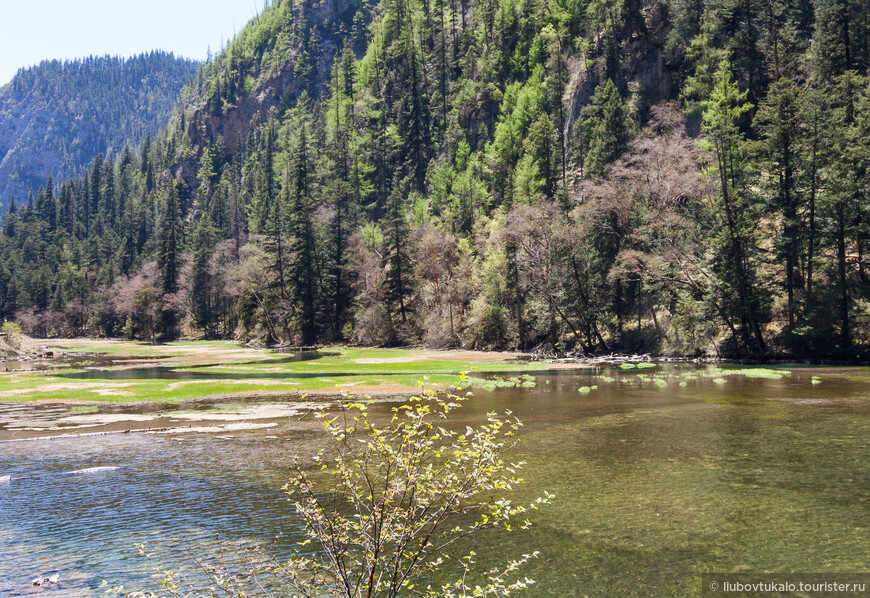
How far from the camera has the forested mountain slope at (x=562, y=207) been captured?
60406 mm

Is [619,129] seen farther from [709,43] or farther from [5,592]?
[5,592]

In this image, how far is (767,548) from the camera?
44.9 feet

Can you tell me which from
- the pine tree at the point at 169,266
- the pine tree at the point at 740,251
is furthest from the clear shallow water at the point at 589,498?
the pine tree at the point at 169,266

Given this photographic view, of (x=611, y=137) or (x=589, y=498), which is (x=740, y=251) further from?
(x=589, y=498)

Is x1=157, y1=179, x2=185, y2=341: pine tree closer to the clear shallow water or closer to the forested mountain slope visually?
the forested mountain slope

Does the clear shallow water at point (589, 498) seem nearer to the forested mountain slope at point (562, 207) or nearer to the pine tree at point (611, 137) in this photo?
the forested mountain slope at point (562, 207)

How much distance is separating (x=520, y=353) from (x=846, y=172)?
39431 mm

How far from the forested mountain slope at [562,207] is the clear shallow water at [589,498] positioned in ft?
111

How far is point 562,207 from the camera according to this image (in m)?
82.8

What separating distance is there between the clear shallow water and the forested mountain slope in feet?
111

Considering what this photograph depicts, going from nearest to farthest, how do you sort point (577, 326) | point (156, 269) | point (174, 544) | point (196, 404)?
1. point (174, 544)
2. point (196, 404)
3. point (577, 326)
4. point (156, 269)

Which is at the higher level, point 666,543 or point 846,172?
point 846,172

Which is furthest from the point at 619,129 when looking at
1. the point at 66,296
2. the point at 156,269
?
the point at 66,296

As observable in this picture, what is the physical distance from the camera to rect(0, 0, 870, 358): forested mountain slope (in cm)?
6041
